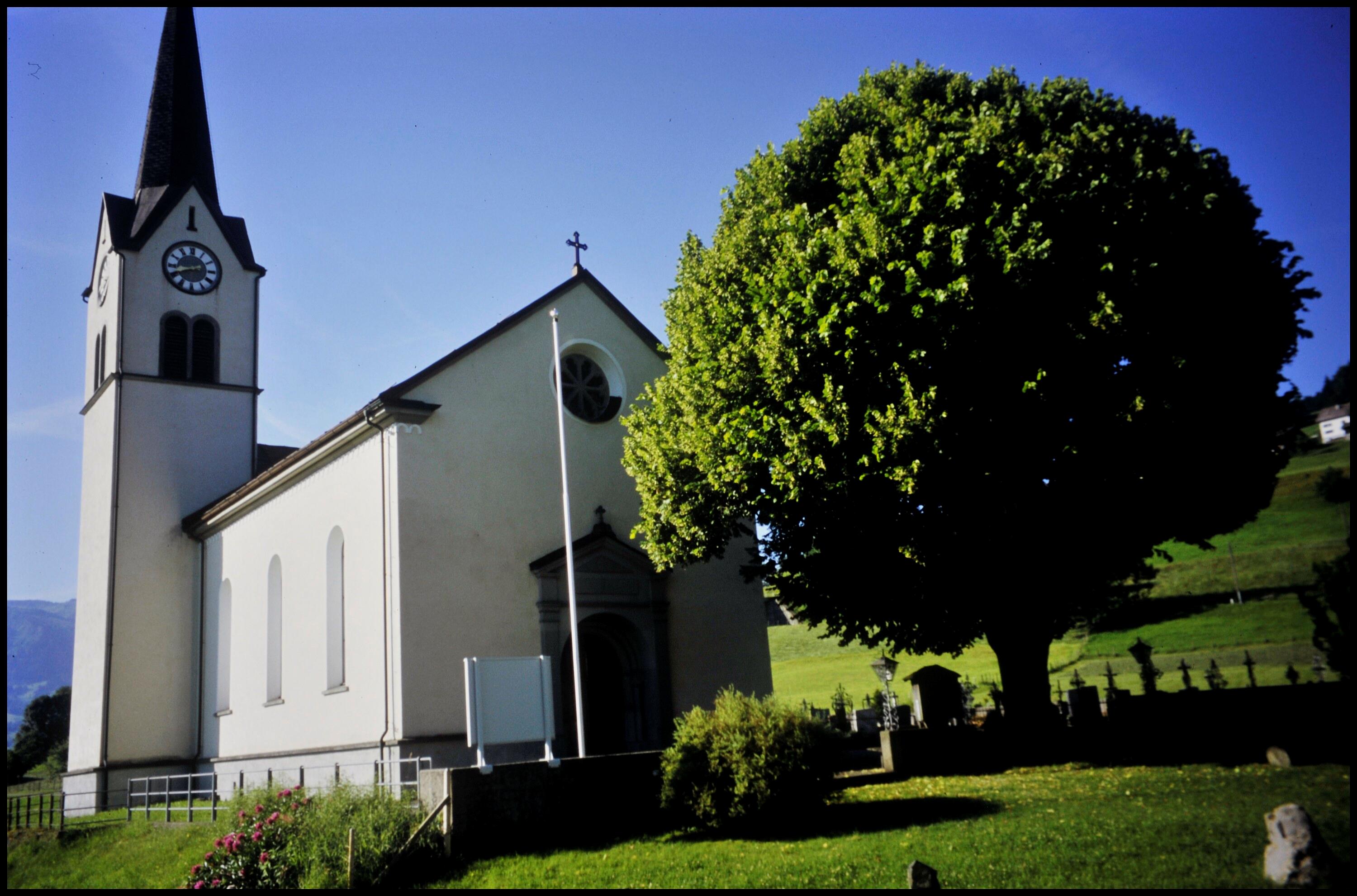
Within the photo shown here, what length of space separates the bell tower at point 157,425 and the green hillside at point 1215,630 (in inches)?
768

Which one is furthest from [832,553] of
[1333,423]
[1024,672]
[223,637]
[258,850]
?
[223,637]

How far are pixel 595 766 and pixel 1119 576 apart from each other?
1203cm

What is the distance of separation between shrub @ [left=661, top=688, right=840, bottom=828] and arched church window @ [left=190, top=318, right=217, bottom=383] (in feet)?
78.9

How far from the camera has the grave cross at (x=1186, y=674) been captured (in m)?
27.9

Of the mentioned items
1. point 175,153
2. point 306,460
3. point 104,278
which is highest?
point 175,153

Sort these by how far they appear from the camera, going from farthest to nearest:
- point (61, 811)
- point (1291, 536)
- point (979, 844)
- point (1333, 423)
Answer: point (61, 811) → point (1291, 536) → point (1333, 423) → point (979, 844)

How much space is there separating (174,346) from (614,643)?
19.2 metres

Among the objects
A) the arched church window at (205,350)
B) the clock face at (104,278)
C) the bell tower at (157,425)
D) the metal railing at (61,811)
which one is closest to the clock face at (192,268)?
→ the bell tower at (157,425)

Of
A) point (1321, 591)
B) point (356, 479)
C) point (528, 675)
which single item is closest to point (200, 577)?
point (356, 479)

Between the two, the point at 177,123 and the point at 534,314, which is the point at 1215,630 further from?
the point at 177,123

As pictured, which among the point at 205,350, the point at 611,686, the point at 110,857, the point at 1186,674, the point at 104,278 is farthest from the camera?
the point at 104,278

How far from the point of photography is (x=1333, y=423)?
14445 millimetres

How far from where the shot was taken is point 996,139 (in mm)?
15641

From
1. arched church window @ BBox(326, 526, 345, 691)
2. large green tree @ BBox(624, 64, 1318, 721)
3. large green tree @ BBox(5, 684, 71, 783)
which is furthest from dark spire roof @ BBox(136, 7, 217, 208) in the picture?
large green tree @ BBox(5, 684, 71, 783)
